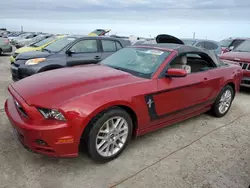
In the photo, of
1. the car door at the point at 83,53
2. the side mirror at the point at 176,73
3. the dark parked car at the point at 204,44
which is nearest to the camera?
the side mirror at the point at 176,73

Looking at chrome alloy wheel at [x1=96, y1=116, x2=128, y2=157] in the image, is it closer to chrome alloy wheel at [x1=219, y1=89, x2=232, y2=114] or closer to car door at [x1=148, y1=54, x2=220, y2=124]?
car door at [x1=148, y1=54, x2=220, y2=124]

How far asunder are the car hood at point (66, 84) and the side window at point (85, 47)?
3003 mm

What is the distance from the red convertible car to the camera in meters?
2.37

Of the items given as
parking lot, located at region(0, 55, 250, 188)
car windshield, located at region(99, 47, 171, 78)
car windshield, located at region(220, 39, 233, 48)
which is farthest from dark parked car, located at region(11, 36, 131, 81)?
car windshield, located at region(220, 39, 233, 48)

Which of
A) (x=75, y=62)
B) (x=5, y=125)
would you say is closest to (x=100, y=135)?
(x=5, y=125)

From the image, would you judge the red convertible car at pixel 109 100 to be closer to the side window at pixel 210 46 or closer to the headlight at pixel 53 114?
the headlight at pixel 53 114

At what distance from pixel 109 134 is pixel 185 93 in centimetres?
147

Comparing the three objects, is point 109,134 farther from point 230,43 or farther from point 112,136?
point 230,43

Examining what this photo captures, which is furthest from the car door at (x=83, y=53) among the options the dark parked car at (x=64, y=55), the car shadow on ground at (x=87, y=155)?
Answer: the car shadow on ground at (x=87, y=155)

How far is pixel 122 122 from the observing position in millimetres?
2797

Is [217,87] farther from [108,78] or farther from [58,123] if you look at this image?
[58,123]

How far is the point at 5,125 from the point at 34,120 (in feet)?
5.32

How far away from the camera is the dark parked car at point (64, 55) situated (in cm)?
562

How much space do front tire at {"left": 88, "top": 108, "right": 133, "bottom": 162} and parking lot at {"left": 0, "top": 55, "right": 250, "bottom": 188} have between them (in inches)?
6.0
